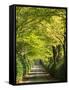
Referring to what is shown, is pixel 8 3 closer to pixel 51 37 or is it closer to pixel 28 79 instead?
pixel 51 37

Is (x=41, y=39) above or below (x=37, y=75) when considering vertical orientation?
above

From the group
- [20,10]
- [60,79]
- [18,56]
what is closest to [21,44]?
[18,56]

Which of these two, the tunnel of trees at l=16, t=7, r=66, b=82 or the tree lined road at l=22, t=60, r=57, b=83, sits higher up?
the tunnel of trees at l=16, t=7, r=66, b=82

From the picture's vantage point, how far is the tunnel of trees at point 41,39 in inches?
76.4

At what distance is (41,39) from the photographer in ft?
6.56

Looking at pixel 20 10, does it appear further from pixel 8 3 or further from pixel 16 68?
pixel 16 68

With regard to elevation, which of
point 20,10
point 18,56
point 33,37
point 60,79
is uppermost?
point 20,10

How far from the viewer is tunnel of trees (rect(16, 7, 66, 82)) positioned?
76.4 inches

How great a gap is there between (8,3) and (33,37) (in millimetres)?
277

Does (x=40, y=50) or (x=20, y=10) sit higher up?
(x=20, y=10)

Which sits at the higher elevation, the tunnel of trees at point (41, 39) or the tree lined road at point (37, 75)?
the tunnel of trees at point (41, 39)
